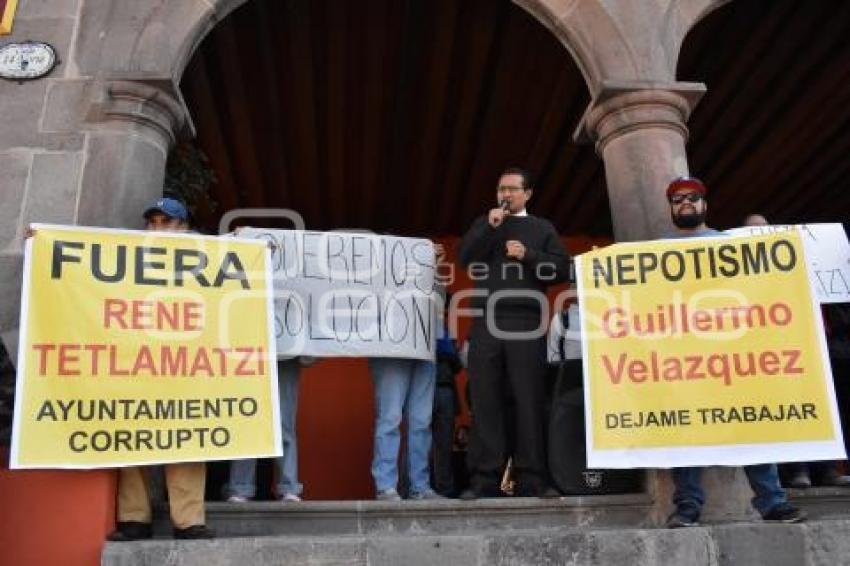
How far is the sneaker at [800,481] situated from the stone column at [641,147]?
1.58m

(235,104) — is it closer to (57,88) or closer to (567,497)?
(57,88)

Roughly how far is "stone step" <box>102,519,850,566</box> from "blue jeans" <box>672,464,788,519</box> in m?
0.19

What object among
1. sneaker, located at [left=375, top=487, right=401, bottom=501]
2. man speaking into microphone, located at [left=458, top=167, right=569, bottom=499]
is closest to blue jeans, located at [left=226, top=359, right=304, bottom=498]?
sneaker, located at [left=375, top=487, right=401, bottom=501]

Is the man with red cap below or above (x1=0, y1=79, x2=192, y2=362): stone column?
below

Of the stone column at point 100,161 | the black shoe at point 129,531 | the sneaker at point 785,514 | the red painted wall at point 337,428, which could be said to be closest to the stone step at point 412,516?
the black shoe at point 129,531

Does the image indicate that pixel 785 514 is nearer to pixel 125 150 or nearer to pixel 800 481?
pixel 800 481

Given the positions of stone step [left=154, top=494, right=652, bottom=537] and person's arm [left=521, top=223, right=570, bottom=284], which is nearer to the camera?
stone step [left=154, top=494, right=652, bottom=537]

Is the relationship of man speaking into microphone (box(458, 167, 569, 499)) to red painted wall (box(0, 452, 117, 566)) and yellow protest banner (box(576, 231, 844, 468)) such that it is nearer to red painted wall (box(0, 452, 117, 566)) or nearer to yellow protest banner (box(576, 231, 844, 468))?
yellow protest banner (box(576, 231, 844, 468))

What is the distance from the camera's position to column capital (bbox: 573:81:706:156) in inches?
207

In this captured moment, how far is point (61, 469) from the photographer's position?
385 cm

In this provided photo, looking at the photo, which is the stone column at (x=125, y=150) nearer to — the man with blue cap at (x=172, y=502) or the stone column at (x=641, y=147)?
the man with blue cap at (x=172, y=502)

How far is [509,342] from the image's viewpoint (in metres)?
4.54

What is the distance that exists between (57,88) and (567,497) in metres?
3.80

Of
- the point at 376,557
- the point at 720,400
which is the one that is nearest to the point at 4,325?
the point at 376,557
